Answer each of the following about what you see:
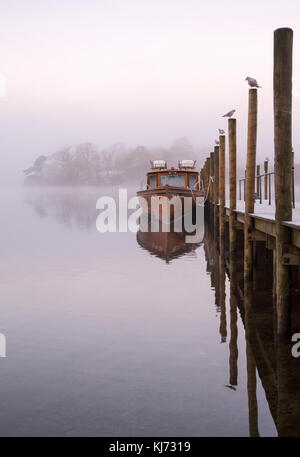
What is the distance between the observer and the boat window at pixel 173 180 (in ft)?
103

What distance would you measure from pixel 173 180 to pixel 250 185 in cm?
1976

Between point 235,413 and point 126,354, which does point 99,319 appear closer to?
point 126,354

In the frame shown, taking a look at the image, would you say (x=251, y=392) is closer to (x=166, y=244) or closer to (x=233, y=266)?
(x=233, y=266)

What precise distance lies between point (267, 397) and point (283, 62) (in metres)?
4.47

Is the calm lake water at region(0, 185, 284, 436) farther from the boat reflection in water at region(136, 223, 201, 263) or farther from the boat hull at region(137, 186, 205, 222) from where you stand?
the boat hull at region(137, 186, 205, 222)

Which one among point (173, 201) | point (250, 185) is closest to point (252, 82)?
point (250, 185)

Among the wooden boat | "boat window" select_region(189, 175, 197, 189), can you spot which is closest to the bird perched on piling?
the wooden boat

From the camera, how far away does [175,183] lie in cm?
3139

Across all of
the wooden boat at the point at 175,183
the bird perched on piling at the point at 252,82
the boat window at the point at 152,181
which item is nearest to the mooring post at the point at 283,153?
the bird perched on piling at the point at 252,82

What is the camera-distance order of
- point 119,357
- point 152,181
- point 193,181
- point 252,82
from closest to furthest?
point 119,357 → point 252,82 → point 193,181 → point 152,181

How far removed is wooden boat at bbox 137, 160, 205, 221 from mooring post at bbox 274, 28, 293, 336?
Answer: 63.7 feet

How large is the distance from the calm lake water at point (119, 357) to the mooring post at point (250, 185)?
0.84 m

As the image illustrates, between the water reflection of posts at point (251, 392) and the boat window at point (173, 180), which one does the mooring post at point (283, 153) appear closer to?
the water reflection of posts at point (251, 392)
